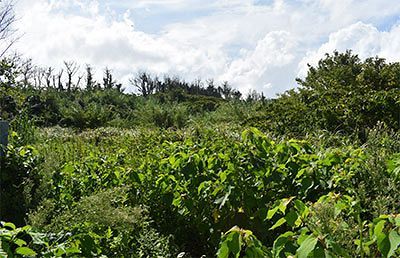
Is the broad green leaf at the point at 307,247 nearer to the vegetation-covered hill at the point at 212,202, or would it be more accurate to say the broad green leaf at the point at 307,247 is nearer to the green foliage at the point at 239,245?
the vegetation-covered hill at the point at 212,202

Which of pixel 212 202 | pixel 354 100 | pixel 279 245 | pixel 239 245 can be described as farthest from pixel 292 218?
pixel 354 100

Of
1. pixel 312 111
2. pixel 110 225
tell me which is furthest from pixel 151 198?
pixel 312 111

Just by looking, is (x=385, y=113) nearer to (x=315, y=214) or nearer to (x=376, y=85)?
(x=376, y=85)

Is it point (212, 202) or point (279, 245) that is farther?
point (212, 202)

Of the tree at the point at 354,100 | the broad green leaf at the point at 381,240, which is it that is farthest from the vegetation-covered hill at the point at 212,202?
the tree at the point at 354,100

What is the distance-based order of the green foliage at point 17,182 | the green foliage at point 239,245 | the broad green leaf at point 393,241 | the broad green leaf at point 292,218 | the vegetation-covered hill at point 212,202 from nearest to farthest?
the broad green leaf at point 393,241 < the green foliage at point 239,245 < the vegetation-covered hill at point 212,202 < the broad green leaf at point 292,218 < the green foliage at point 17,182

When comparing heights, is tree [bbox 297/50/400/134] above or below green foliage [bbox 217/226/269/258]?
above

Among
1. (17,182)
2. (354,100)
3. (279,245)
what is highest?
(354,100)

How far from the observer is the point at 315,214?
6.16ft

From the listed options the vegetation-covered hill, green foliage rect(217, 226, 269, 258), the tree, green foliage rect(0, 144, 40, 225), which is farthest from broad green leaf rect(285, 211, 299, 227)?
the tree

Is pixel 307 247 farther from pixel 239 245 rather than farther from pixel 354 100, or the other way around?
pixel 354 100

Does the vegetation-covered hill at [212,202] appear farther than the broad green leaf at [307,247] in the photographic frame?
Yes

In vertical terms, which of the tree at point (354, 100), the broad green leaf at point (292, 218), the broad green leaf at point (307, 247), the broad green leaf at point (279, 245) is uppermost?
the tree at point (354, 100)

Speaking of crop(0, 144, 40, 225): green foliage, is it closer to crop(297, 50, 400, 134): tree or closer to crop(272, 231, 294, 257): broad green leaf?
crop(272, 231, 294, 257): broad green leaf
